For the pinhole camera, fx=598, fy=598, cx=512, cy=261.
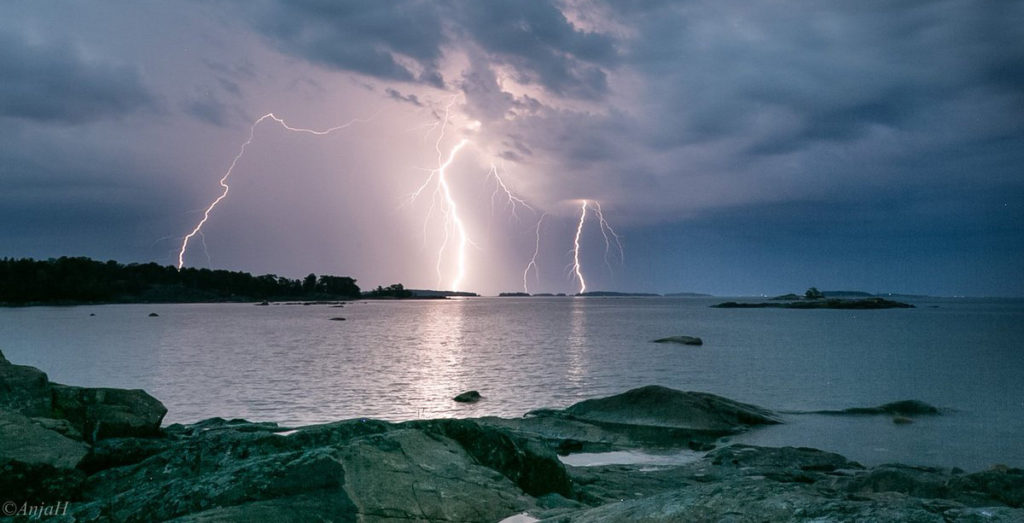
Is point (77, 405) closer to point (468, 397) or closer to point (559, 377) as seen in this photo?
point (468, 397)

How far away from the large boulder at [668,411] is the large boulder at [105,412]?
1179 cm

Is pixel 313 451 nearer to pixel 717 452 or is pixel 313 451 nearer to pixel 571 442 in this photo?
pixel 571 442

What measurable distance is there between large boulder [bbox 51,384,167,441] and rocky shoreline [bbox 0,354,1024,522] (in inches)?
1.0

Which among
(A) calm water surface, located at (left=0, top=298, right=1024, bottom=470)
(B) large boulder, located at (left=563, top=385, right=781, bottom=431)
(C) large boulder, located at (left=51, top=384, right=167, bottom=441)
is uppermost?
(C) large boulder, located at (left=51, top=384, right=167, bottom=441)

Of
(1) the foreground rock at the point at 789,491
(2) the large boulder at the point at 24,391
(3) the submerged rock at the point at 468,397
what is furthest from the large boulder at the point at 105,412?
(3) the submerged rock at the point at 468,397

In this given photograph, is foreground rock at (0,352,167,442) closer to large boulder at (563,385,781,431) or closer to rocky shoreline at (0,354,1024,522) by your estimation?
rocky shoreline at (0,354,1024,522)

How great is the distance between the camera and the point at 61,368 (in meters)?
35.7

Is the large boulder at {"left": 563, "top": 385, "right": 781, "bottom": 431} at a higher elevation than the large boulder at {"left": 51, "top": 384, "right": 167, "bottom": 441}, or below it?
below

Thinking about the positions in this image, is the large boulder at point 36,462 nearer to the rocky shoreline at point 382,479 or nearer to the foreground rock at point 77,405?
the rocky shoreline at point 382,479

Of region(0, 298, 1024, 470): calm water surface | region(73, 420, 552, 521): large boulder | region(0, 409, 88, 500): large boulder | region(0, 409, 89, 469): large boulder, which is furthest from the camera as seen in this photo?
region(0, 298, 1024, 470): calm water surface

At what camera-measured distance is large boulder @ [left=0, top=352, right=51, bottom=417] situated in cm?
1036

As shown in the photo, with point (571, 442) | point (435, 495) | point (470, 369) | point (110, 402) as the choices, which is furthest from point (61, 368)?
point (435, 495)

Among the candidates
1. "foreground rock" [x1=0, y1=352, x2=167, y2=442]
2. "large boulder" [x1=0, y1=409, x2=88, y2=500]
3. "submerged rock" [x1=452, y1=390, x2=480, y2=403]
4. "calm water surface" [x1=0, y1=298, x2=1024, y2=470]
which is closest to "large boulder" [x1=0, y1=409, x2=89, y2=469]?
"large boulder" [x1=0, y1=409, x2=88, y2=500]

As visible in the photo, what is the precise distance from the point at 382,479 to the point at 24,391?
8.78m
